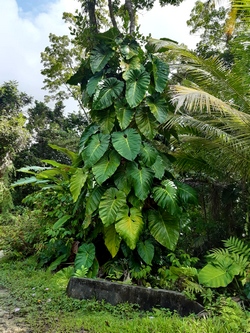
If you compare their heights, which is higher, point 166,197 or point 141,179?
point 141,179

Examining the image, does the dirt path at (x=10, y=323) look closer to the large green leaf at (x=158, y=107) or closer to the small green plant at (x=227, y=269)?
the small green plant at (x=227, y=269)

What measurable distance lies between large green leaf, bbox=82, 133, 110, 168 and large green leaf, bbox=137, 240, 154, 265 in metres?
1.07

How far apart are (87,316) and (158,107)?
2288 millimetres

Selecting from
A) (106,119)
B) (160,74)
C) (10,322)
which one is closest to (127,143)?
(106,119)

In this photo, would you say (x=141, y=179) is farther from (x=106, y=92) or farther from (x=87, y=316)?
(x=87, y=316)

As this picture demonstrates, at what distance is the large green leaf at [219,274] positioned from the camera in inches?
98.3

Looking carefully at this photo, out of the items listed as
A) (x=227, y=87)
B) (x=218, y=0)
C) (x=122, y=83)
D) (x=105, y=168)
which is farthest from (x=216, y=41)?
(x=105, y=168)

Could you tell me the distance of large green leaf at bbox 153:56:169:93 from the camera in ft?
10.6

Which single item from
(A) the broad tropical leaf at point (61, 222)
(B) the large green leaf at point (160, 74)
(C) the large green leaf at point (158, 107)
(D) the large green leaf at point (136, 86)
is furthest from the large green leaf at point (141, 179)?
(A) the broad tropical leaf at point (61, 222)

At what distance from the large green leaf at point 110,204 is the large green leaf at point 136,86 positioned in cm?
101

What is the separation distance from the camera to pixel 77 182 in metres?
3.12

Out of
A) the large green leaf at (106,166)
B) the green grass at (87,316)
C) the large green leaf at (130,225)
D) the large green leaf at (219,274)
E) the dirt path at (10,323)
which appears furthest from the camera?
the large green leaf at (106,166)

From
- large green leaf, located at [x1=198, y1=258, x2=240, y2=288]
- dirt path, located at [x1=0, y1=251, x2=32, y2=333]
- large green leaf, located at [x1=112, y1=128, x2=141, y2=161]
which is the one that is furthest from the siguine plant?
dirt path, located at [x1=0, y1=251, x2=32, y2=333]

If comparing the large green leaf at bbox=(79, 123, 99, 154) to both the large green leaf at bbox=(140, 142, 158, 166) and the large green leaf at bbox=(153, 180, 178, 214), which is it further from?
the large green leaf at bbox=(153, 180, 178, 214)
